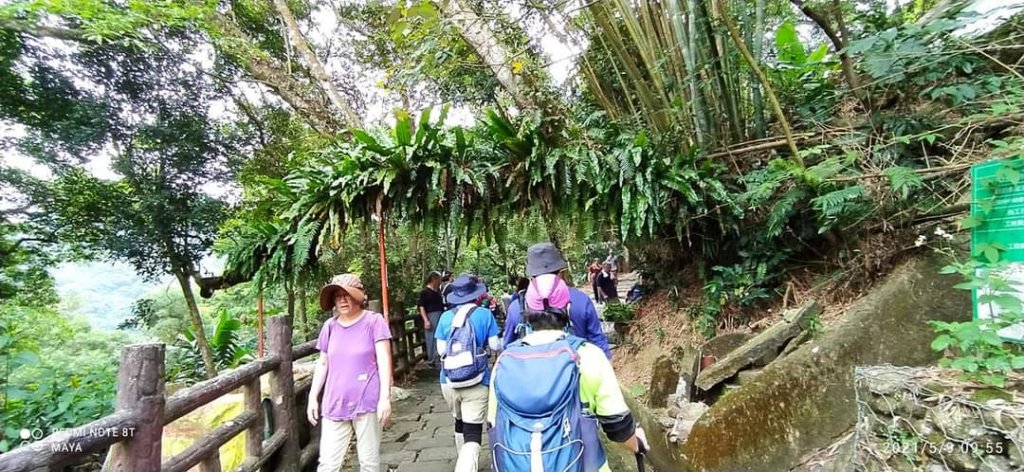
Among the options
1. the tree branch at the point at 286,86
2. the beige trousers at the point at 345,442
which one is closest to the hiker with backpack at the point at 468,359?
the beige trousers at the point at 345,442

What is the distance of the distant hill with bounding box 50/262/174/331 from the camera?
9.22 meters

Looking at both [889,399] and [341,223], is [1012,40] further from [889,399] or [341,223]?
[341,223]

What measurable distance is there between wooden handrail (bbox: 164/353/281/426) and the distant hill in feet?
21.8

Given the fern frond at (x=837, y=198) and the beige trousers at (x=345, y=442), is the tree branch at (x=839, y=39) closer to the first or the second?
the fern frond at (x=837, y=198)

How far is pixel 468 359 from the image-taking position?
3.19 metres

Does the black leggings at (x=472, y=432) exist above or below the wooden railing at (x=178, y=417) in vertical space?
below

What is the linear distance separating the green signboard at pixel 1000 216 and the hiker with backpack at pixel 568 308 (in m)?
1.85

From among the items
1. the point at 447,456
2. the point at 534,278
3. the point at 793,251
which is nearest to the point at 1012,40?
the point at 793,251

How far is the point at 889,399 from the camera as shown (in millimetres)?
2551

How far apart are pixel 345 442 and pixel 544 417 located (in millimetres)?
1795

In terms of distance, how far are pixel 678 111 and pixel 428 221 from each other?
2.63m

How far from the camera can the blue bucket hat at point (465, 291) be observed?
11.5 ft

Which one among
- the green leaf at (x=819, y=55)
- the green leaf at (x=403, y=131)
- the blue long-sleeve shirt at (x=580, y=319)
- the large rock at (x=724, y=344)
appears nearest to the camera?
the blue long-sleeve shirt at (x=580, y=319)

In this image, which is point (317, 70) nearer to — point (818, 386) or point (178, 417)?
point (178, 417)
